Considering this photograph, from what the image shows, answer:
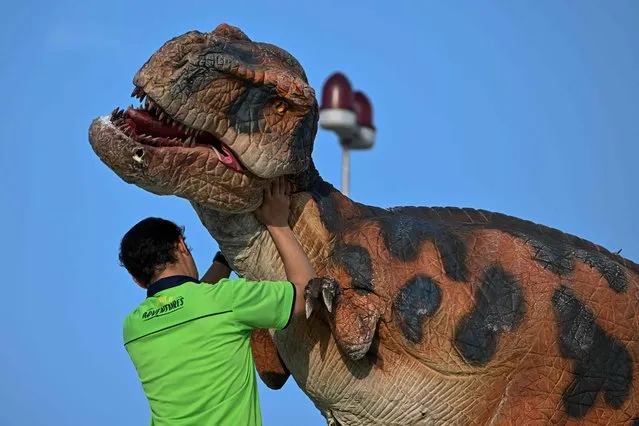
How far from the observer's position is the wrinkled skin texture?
4.21 m

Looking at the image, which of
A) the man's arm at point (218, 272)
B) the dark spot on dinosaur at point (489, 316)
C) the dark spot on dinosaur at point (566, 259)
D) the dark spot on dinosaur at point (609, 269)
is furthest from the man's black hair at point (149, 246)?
the dark spot on dinosaur at point (609, 269)

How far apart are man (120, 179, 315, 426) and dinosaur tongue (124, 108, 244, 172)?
1.05 feet

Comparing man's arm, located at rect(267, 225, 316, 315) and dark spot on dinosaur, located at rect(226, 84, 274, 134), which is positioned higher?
dark spot on dinosaur, located at rect(226, 84, 274, 134)

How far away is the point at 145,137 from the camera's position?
4109 millimetres

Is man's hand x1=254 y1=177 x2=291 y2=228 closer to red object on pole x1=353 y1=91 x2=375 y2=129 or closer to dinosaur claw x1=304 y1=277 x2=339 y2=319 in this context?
dinosaur claw x1=304 y1=277 x2=339 y2=319

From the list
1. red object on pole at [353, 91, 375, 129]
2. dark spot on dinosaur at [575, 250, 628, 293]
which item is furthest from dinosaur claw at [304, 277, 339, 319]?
red object on pole at [353, 91, 375, 129]

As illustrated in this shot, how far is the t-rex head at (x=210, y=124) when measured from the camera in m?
4.05

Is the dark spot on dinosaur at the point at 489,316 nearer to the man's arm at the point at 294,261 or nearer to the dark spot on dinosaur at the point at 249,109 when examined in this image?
the man's arm at the point at 294,261

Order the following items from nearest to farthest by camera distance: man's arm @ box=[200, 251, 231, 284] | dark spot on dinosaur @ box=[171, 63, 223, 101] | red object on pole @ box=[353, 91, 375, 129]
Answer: dark spot on dinosaur @ box=[171, 63, 223, 101], man's arm @ box=[200, 251, 231, 284], red object on pole @ box=[353, 91, 375, 129]

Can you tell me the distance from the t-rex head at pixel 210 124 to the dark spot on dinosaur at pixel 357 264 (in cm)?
39

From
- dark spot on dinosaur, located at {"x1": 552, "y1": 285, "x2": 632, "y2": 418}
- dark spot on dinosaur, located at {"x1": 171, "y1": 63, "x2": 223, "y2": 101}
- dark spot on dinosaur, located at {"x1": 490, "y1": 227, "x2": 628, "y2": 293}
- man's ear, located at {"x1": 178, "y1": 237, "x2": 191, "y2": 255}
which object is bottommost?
dark spot on dinosaur, located at {"x1": 552, "y1": 285, "x2": 632, "y2": 418}

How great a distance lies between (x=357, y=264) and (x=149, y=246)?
2.60 feet

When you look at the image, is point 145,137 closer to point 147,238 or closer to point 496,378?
point 147,238

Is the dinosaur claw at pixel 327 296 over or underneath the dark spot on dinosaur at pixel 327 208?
underneath
